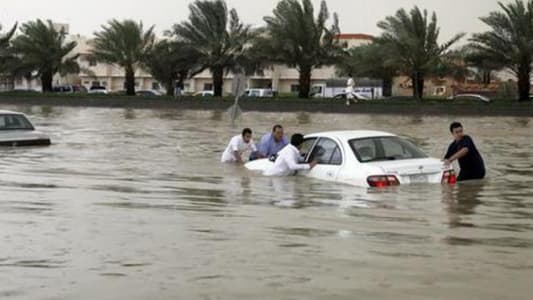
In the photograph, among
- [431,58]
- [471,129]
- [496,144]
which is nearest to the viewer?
[496,144]

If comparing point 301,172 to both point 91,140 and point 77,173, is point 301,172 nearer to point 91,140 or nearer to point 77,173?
point 77,173

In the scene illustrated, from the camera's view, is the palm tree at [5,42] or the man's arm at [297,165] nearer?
the man's arm at [297,165]

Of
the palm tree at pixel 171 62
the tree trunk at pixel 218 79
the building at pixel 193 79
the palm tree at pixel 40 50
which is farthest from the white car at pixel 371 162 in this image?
the building at pixel 193 79

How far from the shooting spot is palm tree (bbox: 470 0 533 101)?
46750 mm

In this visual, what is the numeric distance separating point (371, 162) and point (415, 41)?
3805cm

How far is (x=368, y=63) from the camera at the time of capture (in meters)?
52.8

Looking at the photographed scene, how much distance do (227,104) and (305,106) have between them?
17.5 ft

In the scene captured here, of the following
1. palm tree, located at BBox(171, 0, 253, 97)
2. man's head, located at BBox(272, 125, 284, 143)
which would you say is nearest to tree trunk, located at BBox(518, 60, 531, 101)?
palm tree, located at BBox(171, 0, 253, 97)

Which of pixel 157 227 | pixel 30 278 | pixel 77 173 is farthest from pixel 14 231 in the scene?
pixel 77 173

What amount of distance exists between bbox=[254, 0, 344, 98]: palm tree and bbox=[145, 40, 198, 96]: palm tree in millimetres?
4895

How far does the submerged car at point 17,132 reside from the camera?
22234 mm

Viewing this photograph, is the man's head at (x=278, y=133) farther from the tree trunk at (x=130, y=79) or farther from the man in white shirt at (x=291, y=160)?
the tree trunk at (x=130, y=79)

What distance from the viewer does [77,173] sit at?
647 inches

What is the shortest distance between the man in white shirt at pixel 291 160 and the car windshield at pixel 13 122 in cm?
1098
